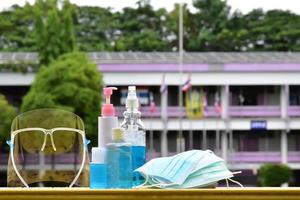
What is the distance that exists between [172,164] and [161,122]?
329 inches

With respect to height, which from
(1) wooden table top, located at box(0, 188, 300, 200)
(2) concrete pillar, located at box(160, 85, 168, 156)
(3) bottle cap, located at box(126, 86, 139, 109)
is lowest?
(2) concrete pillar, located at box(160, 85, 168, 156)

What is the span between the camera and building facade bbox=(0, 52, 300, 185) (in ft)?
29.5

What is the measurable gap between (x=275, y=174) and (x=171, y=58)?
2260 millimetres

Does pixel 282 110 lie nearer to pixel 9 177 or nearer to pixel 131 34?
pixel 131 34

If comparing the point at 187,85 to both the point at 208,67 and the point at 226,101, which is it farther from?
the point at 226,101

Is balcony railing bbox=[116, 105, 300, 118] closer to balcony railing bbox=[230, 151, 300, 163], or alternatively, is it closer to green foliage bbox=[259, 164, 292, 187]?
balcony railing bbox=[230, 151, 300, 163]

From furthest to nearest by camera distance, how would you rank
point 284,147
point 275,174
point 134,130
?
point 284,147 < point 275,174 < point 134,130

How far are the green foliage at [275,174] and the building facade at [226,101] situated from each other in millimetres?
447

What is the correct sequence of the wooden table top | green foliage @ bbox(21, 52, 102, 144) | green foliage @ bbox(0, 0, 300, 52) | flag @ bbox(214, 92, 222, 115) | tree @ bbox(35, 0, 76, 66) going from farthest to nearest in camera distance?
green foliage @ bbox(0, 0, 300, 52) < flag @ bbox(214, 92, 222, 115) < tree @ bbox(35, 0, 76, 66) < green foliage @ bbox(21, 52, 102, 144) < the wooden table top

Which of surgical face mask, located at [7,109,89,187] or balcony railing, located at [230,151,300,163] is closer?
surgical face mask, located at [7,109,89,187]

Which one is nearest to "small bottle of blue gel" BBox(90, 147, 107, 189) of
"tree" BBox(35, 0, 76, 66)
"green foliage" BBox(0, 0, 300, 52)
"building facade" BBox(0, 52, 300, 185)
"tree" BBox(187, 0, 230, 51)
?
"tree" BBox(35, 0, 76, 66)

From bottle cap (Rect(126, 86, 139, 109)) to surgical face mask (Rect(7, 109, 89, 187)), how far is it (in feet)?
0.26

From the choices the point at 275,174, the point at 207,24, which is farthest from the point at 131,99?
the point at 207,24

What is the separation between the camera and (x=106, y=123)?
669 mm
